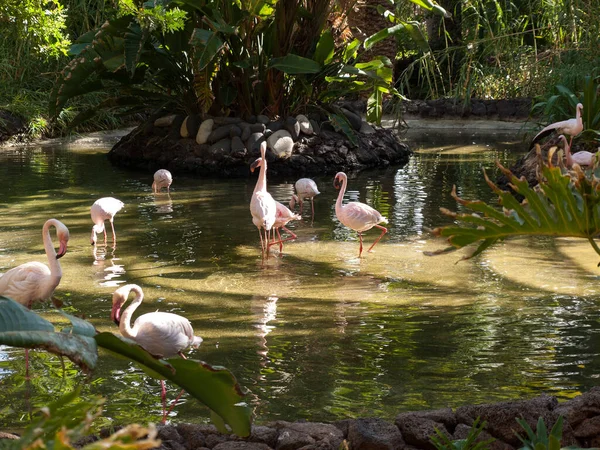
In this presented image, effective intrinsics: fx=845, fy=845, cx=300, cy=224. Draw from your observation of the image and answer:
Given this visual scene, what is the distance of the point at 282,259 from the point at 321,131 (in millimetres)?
6689

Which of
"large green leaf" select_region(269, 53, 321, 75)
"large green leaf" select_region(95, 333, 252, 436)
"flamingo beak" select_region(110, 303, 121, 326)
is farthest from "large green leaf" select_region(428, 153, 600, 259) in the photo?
"large green leaf" select_region(269, 53, 321, 75)

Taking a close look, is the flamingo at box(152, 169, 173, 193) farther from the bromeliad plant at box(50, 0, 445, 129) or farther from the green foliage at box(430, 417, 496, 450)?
the green foliage at box(430, 417, 496, 450)

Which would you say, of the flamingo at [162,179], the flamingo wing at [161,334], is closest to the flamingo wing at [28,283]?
the flamingo wing at [161,334]

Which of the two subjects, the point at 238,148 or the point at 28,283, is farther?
the point at 238,148

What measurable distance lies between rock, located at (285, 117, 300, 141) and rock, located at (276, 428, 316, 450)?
1040cm

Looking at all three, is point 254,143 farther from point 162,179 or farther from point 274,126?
point 162,179

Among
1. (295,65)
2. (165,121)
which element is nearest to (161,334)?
(295,65)

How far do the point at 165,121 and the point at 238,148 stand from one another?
71.1 inches

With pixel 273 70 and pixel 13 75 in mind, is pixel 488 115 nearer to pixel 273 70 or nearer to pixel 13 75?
pixel 273 70

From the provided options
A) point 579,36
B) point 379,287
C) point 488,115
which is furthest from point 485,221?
point 488,115

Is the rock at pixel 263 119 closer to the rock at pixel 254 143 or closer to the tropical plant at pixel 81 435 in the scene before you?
the rock at pixel 254 143

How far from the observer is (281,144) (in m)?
12.9

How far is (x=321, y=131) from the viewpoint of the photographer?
1372 centimetres

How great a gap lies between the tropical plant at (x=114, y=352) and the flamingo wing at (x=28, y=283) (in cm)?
283
